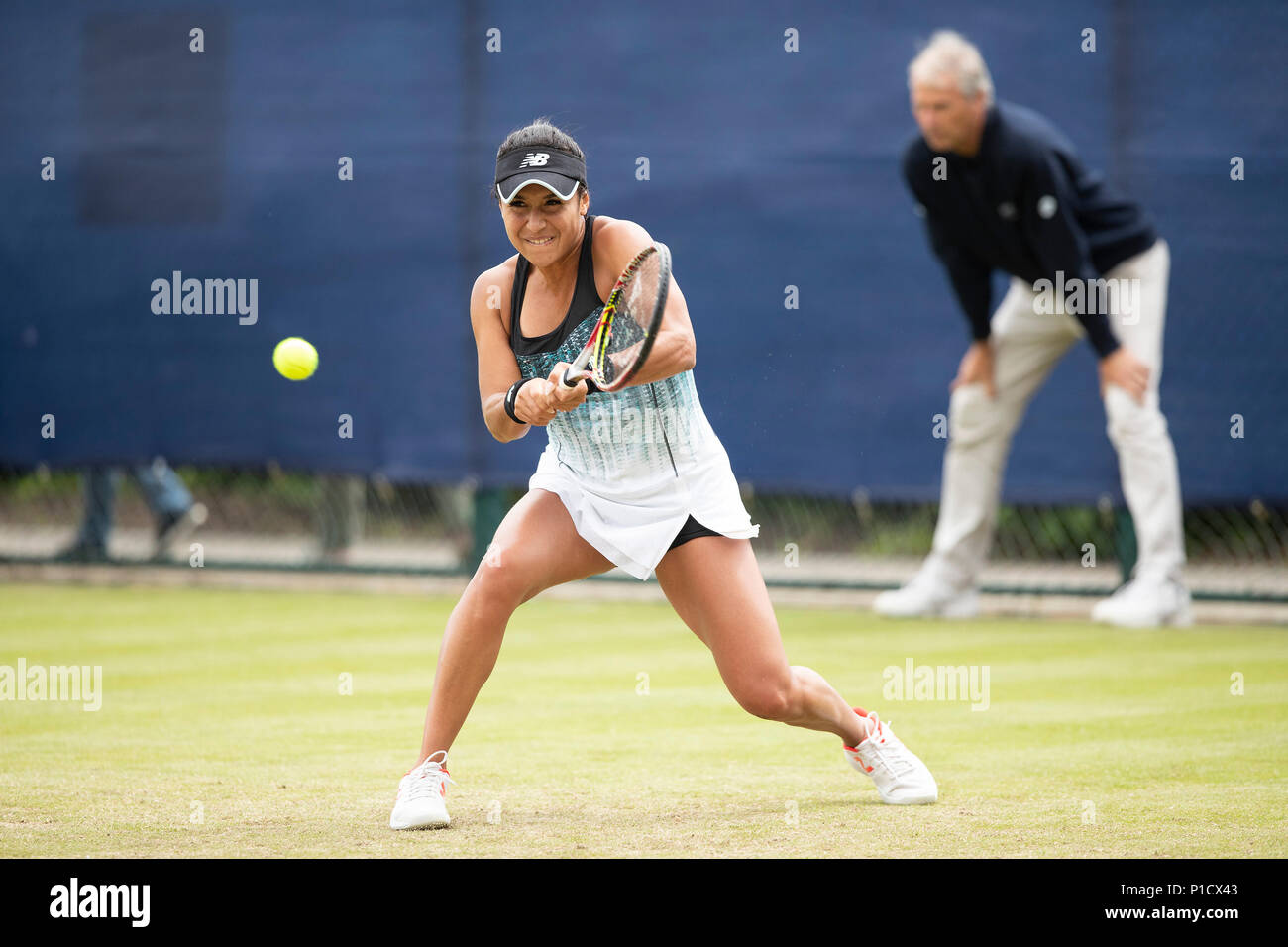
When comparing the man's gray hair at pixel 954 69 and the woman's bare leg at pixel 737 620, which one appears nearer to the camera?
the woman's bare leg at pixel 737 620

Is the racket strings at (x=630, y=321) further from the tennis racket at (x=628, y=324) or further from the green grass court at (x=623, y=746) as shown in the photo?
the green grass court at (x=623, y=746)

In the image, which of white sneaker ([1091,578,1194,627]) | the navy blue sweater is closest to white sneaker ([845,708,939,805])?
white sneaker ([1091,578,1194,627])

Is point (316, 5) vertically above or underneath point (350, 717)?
above

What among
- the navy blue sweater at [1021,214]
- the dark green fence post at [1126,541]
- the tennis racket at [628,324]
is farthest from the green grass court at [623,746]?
the navy blue sweater at [1021,214]

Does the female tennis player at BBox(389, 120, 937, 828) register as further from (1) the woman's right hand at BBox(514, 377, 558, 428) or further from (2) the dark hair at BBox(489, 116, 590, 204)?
(1) the woman's right hand at BBox(514, 377, 558, 428)

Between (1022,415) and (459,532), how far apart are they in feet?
11.1

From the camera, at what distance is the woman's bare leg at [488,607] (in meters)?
4.32

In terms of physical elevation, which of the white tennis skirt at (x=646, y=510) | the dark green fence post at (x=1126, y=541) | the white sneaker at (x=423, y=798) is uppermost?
the white tennis skirt at (x=646, y=510)

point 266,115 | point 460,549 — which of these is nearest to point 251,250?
Result: point 266,115

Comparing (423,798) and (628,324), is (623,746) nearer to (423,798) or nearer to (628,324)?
(423,798)

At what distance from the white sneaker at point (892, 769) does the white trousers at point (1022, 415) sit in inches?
156

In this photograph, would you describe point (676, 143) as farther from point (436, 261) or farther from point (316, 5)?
point (316, 5)

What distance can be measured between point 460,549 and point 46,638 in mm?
3066
